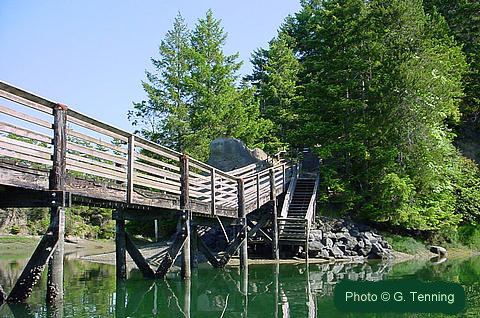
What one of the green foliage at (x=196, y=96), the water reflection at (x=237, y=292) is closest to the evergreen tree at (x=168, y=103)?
the green foliage at (x=196, y=96)

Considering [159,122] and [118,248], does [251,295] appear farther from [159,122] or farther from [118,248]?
[159,122]

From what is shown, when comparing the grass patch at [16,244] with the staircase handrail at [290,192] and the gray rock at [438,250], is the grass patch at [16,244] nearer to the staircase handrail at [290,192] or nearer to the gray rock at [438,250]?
the staircase handrail at [290,192]

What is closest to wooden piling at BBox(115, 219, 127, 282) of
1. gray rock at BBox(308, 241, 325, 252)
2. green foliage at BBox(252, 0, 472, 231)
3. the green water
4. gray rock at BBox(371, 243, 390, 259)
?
the green water

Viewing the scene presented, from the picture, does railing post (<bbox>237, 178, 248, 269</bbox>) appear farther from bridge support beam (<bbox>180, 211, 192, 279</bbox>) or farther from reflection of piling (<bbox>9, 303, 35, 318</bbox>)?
reflection of piling (<bbox>9, 303, 35, 318</bbox>)

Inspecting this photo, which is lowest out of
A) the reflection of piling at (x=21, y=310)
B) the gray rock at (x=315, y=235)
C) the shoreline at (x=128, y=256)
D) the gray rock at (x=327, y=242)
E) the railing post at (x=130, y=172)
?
the reflection of piling at (x=21, y=310)

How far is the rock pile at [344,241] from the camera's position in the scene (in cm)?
1984

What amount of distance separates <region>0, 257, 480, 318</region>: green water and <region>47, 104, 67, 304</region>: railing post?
446 millimetres

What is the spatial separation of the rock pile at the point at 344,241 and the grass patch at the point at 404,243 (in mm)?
1000

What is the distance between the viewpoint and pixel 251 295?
11023 millimetres

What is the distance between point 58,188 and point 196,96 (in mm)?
21213

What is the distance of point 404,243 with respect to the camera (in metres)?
22.9

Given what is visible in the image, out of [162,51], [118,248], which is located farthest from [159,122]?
[118,248]

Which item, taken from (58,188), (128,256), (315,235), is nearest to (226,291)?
(58,188)

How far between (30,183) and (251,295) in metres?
5.53
